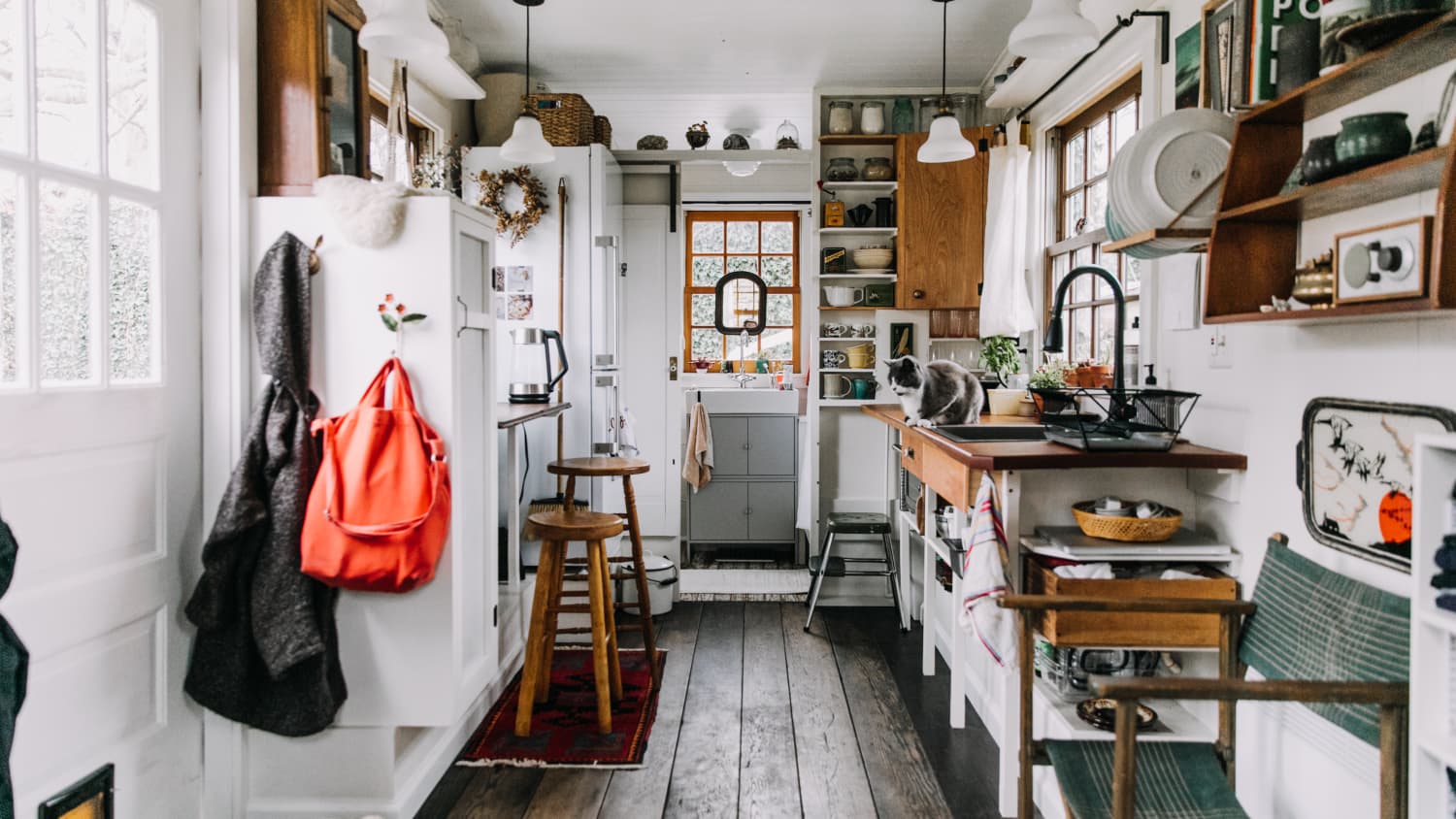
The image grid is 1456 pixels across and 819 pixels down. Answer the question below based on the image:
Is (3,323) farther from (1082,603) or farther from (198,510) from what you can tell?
(1082,603)

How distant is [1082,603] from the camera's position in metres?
1.84

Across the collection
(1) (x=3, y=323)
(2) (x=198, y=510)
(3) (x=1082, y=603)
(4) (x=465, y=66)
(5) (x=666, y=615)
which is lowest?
(5) (x=666, y=615)

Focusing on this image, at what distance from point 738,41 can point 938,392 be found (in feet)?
7.39

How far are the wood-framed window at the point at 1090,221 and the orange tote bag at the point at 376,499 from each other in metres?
2.39

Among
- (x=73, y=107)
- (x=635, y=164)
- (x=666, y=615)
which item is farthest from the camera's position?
(x=635, y=164)

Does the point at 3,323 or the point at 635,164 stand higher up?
the point at 635,164

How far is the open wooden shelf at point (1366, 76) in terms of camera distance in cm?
146

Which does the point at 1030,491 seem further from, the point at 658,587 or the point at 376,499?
the point at 658,587

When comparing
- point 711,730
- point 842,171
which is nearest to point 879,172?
point 842,171

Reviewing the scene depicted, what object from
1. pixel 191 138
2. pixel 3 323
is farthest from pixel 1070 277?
pixel 3 323

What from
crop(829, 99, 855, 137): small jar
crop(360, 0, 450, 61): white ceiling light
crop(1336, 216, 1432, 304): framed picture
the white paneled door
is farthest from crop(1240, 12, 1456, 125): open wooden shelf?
crop(829, 99, 855, 137): small jar

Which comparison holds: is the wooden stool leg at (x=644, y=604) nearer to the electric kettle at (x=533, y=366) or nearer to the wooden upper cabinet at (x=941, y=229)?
the electric kettle at (x=533, y=366)

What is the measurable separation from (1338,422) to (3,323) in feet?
8.50

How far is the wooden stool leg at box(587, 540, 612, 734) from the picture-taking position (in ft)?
9.43
